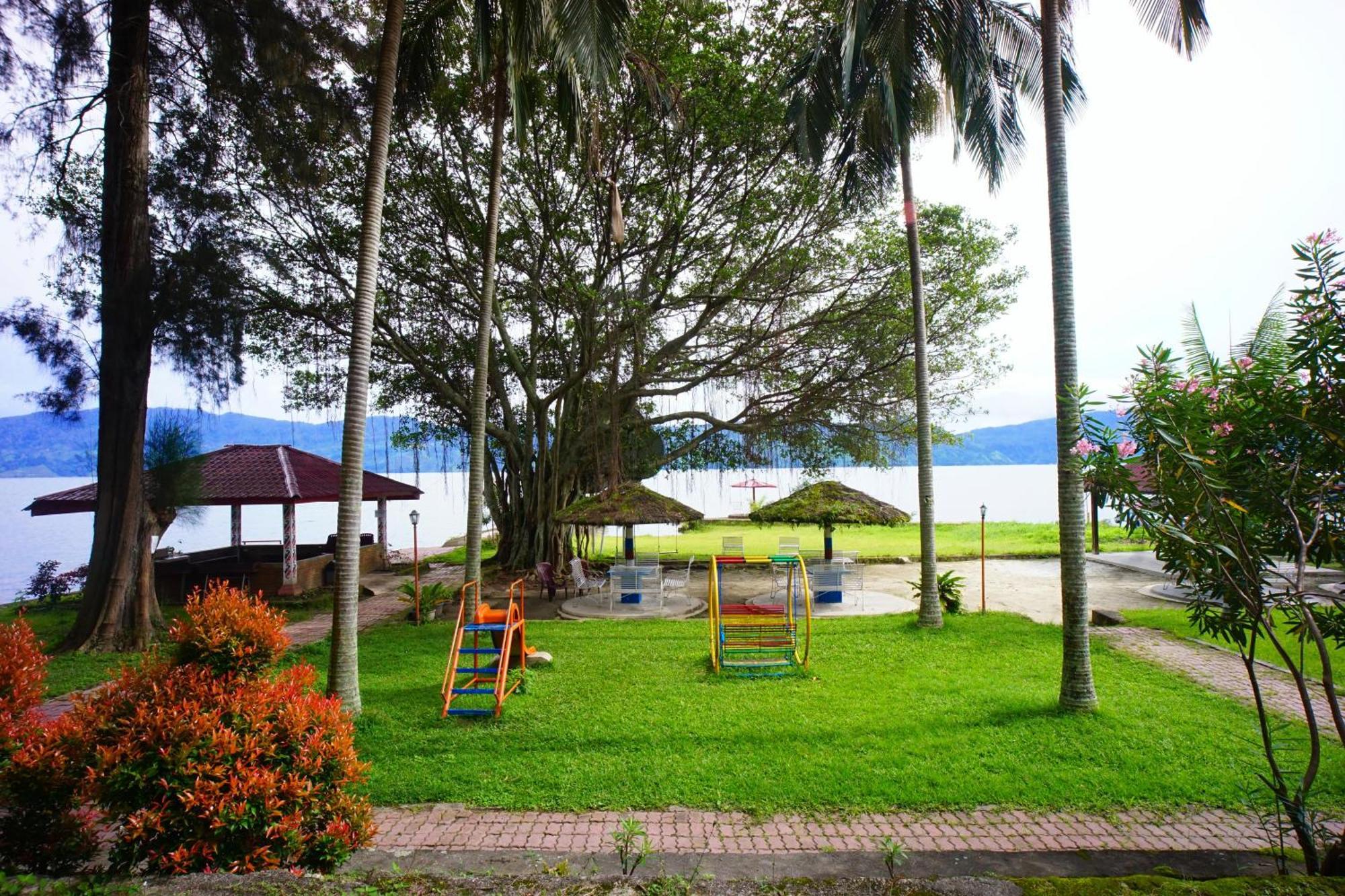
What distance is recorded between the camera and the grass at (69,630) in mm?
8133

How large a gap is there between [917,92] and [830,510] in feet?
24.6

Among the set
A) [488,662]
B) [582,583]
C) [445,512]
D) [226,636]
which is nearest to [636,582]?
[582,583]

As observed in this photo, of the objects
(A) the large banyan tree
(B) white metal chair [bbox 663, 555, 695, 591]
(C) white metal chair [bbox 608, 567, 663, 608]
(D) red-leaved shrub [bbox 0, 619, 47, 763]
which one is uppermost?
(A) the large banyan tree

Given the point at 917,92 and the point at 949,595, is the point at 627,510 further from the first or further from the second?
the point at 917,92

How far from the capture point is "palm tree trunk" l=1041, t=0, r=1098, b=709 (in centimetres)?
661

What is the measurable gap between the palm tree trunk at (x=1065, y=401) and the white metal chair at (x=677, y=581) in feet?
25.7

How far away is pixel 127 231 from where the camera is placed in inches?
418

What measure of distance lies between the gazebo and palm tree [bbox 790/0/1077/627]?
443 inches

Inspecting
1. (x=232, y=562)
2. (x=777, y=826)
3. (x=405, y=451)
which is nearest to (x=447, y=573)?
(x=405, y=451)

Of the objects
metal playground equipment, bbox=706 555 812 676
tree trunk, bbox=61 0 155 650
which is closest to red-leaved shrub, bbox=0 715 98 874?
metal playground equipment, bbox=706 555 812 676

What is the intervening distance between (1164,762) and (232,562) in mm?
18021

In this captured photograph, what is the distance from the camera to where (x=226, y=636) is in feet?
10.9

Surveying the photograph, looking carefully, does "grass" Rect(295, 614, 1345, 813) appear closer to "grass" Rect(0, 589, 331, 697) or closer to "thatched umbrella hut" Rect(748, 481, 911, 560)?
"grass" Rect(0, 589, 331, 697)

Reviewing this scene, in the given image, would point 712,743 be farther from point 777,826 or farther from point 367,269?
point 367,269
